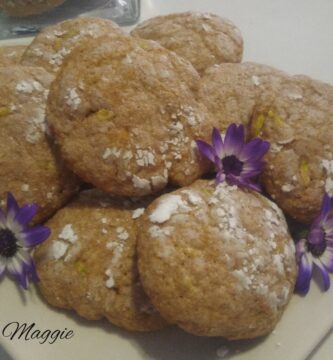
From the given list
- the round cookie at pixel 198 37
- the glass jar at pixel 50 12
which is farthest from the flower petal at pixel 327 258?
the glass jar at pixel 50 12

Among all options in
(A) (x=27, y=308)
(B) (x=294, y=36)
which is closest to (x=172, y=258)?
(A) (x=27, y=308)

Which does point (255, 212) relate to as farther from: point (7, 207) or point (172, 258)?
point (7, 207)

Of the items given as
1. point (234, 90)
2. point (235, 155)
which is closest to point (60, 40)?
point (234, 90)

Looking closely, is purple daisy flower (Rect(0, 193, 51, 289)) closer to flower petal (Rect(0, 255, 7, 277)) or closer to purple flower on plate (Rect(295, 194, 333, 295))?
flower petal (Rect(0, 255, 7, 277))

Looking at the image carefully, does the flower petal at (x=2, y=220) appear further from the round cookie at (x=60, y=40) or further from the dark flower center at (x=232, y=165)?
the dark flower center at (x=232, y=165)

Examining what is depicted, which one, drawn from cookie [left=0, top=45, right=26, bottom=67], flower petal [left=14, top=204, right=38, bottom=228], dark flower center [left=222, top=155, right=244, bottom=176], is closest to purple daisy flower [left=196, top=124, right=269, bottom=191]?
dark flower center [left=222, top=155, right=244, bottom=176]

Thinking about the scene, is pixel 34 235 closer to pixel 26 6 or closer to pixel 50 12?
pixel 26 6
